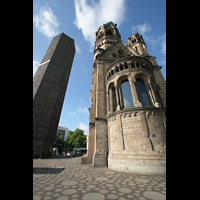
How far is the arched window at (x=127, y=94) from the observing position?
10.8 metres

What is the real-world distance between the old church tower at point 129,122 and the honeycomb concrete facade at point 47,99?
16.3 m

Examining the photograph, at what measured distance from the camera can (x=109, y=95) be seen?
1301cm

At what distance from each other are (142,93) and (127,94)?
1709 millimetres

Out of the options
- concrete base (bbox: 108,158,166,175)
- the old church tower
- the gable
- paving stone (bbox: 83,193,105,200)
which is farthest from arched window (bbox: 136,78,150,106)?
the gable

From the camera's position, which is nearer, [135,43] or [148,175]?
[148,175]

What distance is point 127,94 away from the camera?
11352 millimetres

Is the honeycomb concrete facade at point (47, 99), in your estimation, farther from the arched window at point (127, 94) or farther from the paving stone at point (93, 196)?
the paving stone at point (93, 196)

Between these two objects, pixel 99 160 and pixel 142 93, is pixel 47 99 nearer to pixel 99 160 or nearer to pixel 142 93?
pixel 99 160

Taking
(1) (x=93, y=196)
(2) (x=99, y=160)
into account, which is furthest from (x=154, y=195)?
(2) (x=99, y=160)

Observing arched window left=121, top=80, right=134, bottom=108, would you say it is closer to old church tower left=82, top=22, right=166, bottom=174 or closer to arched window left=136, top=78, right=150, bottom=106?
old church tower left=82, top=22, right=166, bottom=174

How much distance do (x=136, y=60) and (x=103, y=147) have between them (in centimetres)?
1091
